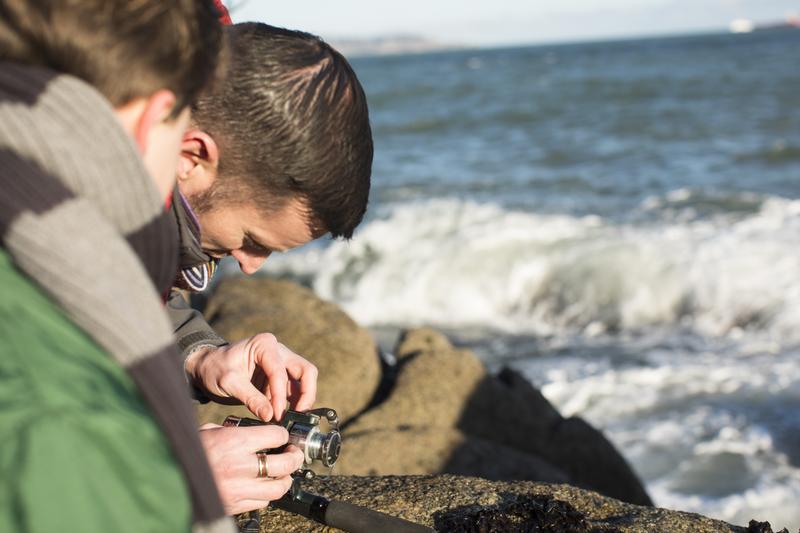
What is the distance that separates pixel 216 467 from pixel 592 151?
17419 mm

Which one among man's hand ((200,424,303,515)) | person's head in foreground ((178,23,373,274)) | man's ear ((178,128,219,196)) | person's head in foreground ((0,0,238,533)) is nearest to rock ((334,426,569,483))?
man's hand ((200,424,303,515))

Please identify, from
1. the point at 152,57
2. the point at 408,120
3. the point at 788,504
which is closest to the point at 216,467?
the point at 152,57

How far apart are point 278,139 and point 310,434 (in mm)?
715

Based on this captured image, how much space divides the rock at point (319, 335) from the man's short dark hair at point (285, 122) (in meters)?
2.23

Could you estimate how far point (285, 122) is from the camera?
7.83 ft

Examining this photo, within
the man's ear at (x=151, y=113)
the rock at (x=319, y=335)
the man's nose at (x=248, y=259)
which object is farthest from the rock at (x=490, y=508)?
the rock at (x=319, y=335)

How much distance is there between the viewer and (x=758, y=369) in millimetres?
8016

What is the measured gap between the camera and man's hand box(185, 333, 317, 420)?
2637 mm

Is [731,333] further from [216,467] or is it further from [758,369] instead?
[216,467]

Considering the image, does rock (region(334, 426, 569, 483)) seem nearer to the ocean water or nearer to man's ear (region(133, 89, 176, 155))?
the ocean water

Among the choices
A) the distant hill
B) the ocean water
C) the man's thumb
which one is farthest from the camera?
the distant hill

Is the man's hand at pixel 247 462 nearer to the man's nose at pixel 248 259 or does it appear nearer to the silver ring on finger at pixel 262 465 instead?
the silver ring on finger at pixel 262 465

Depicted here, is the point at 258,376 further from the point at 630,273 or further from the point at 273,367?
the point at 630,273

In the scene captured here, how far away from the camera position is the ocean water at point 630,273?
22.0 feet
